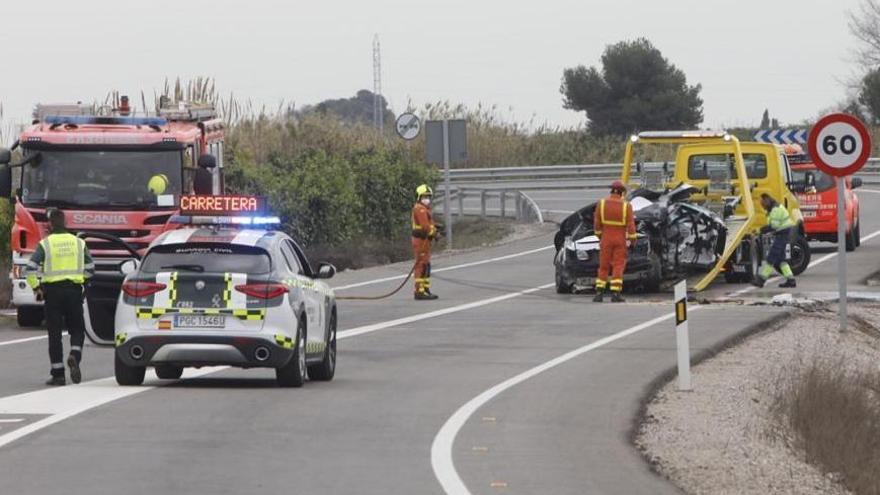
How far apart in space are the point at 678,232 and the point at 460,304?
3617 millimetres

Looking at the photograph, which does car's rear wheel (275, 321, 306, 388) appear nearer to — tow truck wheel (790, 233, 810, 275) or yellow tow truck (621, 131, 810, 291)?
yellow tow truck (621, 131, 810, 291)

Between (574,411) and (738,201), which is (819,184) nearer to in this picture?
(738,201)

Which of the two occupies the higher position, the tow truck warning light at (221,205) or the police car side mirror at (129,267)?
the tow truck warning light at (221,205)

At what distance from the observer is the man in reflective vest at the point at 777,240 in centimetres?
3195

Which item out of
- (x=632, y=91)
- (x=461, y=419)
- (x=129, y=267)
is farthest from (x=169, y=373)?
(x=632, y=91)

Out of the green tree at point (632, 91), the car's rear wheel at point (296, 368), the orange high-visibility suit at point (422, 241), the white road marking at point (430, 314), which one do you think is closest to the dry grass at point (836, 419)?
the car's rear wheel at point (296, 368)

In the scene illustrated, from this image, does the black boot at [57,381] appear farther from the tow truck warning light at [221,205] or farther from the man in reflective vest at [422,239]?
the man in reflective vest at [422,239]

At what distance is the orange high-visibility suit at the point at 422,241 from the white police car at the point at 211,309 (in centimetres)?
1249

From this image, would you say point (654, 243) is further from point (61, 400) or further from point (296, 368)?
point (61, 400)

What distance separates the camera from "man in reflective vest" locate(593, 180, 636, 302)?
2850 cm

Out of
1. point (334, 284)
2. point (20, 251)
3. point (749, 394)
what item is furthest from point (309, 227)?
point (749, 394)

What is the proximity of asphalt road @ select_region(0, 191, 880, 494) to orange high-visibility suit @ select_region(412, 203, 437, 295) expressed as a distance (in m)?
3.07

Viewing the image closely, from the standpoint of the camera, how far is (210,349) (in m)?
17.4

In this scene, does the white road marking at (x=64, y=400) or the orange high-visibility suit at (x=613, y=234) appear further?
the orange high-visibility suit at (x=613, y=234)
